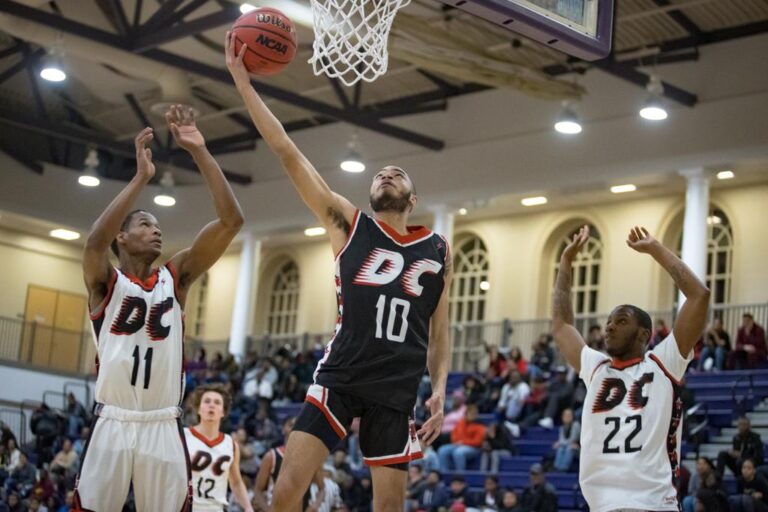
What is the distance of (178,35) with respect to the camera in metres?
22.3

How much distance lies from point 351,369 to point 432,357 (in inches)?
24.8

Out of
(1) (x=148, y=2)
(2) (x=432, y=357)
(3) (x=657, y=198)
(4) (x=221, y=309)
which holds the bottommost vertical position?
(2) (x=432, y=357)

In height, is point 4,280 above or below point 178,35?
below

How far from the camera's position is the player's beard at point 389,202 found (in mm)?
6801

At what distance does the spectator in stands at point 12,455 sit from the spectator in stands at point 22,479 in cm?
39

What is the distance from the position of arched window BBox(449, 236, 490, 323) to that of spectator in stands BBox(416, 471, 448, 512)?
39.0 ft

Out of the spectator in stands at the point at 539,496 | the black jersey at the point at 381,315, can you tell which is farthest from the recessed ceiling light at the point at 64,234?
the black jersey at the point at 381,315

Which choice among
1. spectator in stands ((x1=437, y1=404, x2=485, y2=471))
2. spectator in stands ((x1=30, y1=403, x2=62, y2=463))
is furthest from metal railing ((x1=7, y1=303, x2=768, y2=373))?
spectator in stands ((x1=30, y1=403, x2=62, y2=463))

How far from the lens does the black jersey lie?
6.47 m

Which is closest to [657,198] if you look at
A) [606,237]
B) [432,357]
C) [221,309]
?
[606,237]

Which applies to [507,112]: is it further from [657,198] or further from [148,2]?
[148,2]

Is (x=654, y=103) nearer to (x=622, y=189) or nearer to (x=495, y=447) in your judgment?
(x=495, y=447)

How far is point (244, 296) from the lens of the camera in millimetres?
32438

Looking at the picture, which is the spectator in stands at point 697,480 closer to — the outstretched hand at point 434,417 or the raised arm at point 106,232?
the outstretched hand at point 434,417
